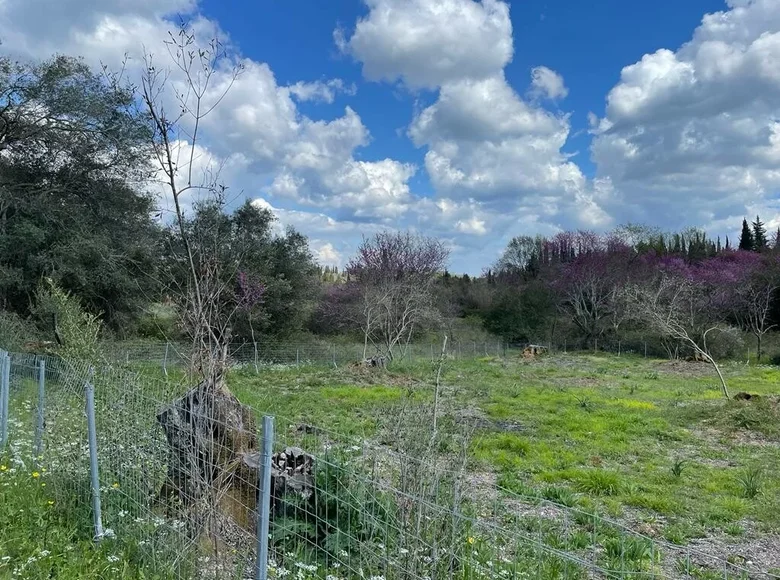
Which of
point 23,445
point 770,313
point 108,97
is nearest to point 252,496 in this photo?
point 23,445

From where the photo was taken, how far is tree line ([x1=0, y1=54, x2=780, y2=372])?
7.74m

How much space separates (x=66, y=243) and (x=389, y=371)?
391 inches

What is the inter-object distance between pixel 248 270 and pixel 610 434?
→ 16.9 meters

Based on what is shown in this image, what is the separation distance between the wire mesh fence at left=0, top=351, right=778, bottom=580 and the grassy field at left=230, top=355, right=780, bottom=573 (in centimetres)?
42

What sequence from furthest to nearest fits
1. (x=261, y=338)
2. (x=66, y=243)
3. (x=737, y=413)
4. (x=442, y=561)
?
(x=261, y=338), (x=66, y=243), (x=737, y=413), (x=442, y=561)

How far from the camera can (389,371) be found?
1819 cm

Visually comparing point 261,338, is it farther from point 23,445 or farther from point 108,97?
point 23,445

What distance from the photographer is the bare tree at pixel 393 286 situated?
22.8 metres

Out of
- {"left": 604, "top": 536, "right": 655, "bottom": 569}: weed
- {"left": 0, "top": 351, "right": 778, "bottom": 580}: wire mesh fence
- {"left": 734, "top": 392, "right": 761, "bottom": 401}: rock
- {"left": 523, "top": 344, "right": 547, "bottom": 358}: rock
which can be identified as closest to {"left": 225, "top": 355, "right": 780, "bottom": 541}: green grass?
{"left": 734, "top": 392, "right": 761, "bottom": 401}: rock

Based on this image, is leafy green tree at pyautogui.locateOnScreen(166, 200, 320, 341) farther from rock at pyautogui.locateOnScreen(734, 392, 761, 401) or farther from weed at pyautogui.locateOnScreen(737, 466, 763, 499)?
weed at pyautogui.locateOnScreen(737, 466, 763, 499)

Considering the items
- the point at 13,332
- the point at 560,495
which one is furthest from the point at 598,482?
the point at 13,332

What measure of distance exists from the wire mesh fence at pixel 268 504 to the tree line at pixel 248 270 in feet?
2.66

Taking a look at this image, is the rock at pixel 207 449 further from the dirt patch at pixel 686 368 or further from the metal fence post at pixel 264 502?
the dirt patch at pixel 686 368

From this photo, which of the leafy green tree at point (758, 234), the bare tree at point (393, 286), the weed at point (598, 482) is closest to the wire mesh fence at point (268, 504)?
the weed at point (598, 482)
